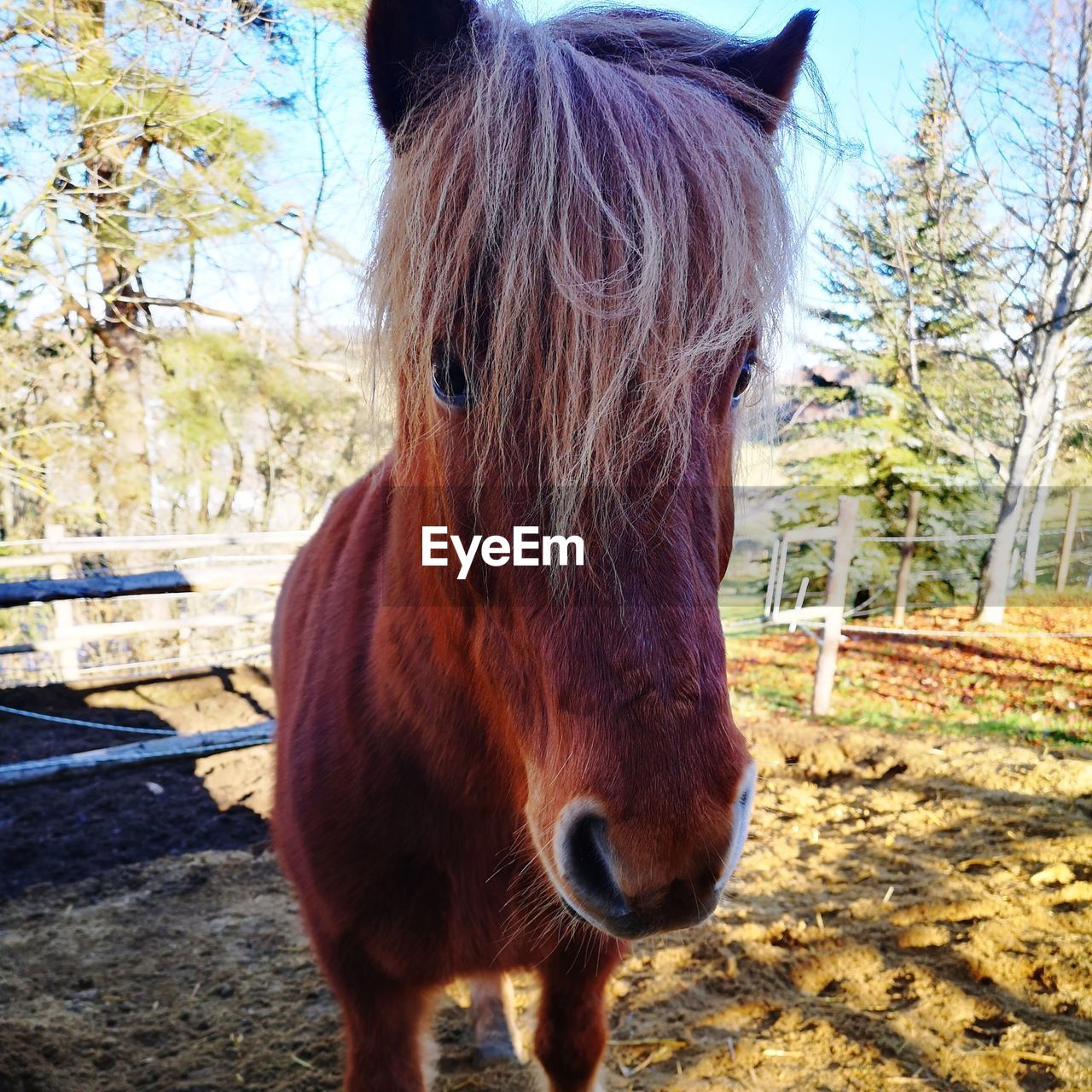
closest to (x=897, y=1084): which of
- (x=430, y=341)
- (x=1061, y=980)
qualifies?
(x=1061, y=980)

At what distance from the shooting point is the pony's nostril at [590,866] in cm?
90

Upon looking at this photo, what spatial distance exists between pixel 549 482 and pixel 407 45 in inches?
36.5

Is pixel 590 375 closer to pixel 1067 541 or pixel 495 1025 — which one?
pixel 495 1025

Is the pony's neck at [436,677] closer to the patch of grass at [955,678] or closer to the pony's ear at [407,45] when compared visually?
the pony's ear at [407,45]

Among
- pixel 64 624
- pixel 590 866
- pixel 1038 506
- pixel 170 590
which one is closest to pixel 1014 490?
pixel 1038 506

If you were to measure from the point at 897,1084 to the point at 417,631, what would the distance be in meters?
2.26

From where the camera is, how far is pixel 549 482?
985 mm

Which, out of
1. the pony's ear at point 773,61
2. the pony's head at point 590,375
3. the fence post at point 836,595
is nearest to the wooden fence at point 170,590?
the fence post at point 836,595

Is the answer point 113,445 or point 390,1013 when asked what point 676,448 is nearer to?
point 390,1013

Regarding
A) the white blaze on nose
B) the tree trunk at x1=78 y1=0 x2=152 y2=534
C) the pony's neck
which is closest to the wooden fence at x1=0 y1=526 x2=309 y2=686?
the tree trunk at x1=78 y1=0 x2=152 y2=534

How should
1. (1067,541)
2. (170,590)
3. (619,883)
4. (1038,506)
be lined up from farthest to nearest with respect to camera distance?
(1038,506), (1067,541), (170,590), (619,883)

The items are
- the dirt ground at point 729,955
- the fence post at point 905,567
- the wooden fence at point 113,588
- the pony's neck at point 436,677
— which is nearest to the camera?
the pony's neck at point 436,677

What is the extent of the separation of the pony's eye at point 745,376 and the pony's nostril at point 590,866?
0.80m

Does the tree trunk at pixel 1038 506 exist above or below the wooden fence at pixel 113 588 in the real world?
above
